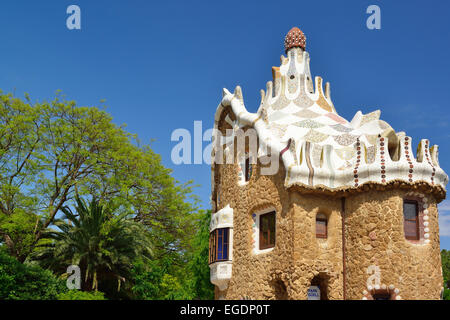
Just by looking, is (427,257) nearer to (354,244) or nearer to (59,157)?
(354,244)

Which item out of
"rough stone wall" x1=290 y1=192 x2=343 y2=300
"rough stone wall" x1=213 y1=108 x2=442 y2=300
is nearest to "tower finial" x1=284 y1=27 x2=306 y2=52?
"rough stone wall" x1=213 y1=108 x2=442 y2=300

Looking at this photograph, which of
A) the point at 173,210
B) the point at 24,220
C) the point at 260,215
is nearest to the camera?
the point at 260,215

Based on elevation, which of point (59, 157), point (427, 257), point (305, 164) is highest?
point (59, 157)

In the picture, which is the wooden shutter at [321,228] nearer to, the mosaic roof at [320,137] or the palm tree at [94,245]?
the mosaic roof at [320,137]

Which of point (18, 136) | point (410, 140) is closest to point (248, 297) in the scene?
point (410, 140)

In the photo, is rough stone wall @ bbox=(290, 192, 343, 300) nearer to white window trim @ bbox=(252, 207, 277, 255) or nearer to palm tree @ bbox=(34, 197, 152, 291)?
white window trim @ bbox=(252, 207, 277, 255)

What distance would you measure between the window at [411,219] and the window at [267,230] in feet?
13.7

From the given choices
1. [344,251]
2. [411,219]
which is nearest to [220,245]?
[344,251]

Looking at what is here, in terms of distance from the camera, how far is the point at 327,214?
16516 mm

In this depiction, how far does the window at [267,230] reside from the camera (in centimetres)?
1720

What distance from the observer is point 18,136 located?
23.5 metres

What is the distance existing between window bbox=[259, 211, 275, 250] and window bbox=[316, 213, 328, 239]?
1.54m

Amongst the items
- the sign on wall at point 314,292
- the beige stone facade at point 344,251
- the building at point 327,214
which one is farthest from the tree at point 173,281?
the sign on wall at point 314,292
